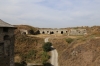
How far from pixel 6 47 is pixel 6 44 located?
1.61ft

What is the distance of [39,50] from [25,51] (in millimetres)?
3732

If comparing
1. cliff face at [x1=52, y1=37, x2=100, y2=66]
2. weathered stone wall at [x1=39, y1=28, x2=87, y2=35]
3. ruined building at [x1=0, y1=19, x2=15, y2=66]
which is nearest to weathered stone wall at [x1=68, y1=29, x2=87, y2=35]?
weathered stone wall at [x1=39, y1=28, x2=87, y2=35]

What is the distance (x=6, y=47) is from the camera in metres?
28.2

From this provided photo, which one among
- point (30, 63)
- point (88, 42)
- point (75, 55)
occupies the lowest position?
point (30, 63)

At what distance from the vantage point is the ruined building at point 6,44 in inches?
1083

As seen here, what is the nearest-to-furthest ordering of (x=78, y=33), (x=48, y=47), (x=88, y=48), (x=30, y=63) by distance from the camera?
(x=88, y=48) < (x=30, y=63) < (x=48, y=47) < (x=78, y=33)

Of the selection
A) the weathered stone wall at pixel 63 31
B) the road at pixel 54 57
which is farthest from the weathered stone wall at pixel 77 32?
the road at pixel 54 57

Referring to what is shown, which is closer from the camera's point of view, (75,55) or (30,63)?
(75,55)

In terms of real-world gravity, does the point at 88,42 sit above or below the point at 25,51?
above

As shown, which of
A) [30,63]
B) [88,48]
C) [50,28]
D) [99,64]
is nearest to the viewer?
[99,64]

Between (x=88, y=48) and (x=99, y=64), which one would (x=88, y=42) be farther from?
(x=99, y=64)

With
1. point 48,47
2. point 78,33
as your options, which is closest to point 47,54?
point 48,47

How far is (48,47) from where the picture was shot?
147 feet

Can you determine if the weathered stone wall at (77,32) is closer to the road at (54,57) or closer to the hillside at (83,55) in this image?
the road at (54,57)
